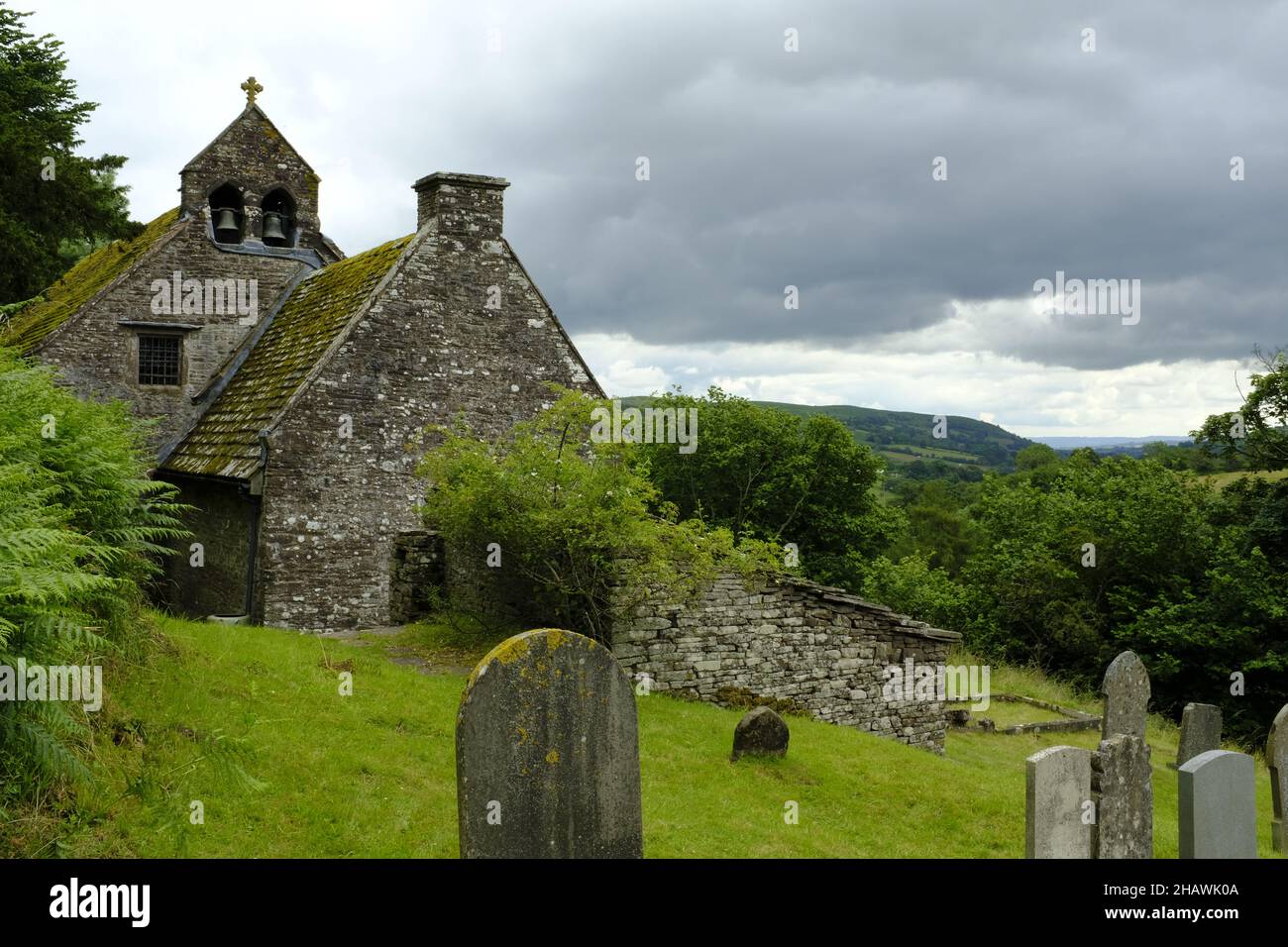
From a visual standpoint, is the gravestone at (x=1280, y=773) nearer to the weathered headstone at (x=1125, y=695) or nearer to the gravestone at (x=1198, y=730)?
the weathered headstone at (x=1125, y=695)

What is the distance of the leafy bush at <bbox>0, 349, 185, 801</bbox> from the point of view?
651 cm

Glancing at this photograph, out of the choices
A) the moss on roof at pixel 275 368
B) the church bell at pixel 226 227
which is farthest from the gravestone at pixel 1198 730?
the church bell at pixel 226 227

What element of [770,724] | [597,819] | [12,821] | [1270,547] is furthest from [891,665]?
[1270,547]

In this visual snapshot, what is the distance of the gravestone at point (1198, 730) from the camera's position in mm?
14930

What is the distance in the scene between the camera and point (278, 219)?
22406 millimetres

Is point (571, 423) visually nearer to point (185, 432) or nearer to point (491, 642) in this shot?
point (491, 642)

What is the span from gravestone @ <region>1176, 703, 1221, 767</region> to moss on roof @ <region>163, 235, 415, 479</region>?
14724 millimetres

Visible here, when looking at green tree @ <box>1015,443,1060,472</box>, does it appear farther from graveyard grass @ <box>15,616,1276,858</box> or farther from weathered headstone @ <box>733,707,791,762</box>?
weathered headstone @ <box>733,707,791,762</box>

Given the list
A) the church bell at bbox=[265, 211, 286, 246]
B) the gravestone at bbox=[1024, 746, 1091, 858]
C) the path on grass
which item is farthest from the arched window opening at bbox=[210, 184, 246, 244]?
the gravestone at bbox=[1024, 746, 1091, 858]

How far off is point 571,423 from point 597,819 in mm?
9384

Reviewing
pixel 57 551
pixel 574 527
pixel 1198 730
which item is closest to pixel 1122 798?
pixel 1198 730

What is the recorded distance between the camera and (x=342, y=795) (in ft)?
29.7

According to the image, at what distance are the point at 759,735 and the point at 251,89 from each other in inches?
701

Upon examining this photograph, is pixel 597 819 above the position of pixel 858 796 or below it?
above
